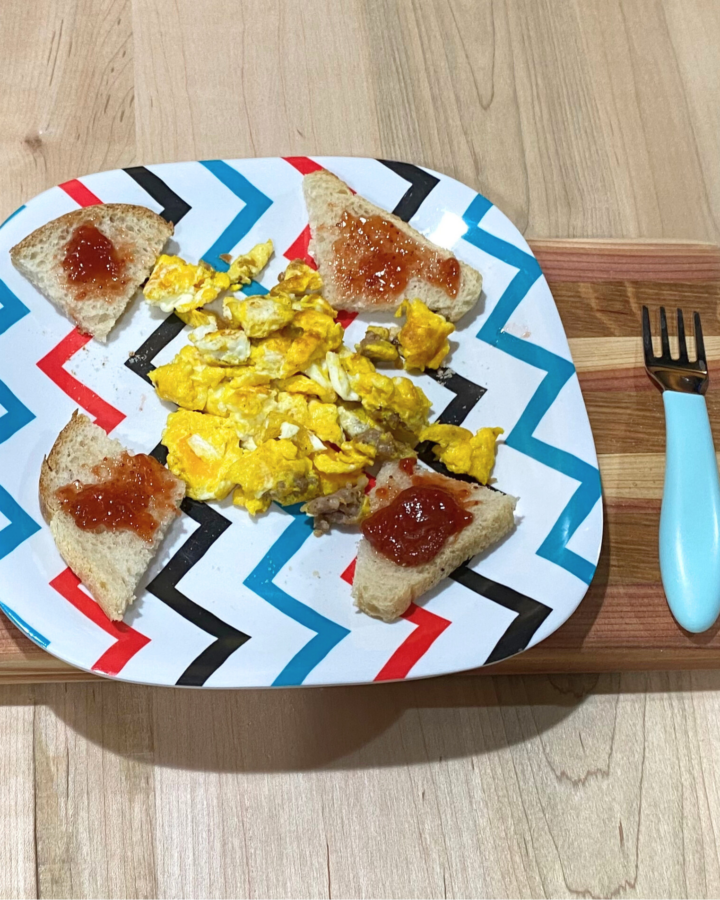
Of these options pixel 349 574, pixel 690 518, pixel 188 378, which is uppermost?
pixel 188 378

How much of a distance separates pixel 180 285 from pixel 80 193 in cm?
50

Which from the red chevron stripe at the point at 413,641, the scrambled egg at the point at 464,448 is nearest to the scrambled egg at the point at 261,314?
the scrambled egg at the point at 464,448

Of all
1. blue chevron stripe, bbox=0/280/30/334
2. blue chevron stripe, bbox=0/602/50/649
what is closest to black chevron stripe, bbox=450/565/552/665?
blue chevron stripe, bbox=0/602/50/649

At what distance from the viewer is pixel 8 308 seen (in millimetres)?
2342

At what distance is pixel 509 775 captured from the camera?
2.33 m

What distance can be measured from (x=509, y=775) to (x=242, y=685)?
0.94 m

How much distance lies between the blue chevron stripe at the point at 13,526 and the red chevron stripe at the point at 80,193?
987mm

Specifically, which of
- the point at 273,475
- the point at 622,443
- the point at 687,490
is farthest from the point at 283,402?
the point at 687,490

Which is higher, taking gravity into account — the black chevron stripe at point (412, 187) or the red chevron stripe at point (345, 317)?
the black chevron stripe at point (412, 187)

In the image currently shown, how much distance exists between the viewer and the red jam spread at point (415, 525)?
2146 millimetres

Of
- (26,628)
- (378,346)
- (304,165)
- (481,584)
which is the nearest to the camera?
(26,628)

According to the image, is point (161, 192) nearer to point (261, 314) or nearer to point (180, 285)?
point (180, 285)

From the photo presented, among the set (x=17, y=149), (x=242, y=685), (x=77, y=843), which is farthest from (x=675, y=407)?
(x=17, y=149)

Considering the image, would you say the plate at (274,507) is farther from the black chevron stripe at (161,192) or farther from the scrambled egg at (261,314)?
the scrambled egg at (261,314)
